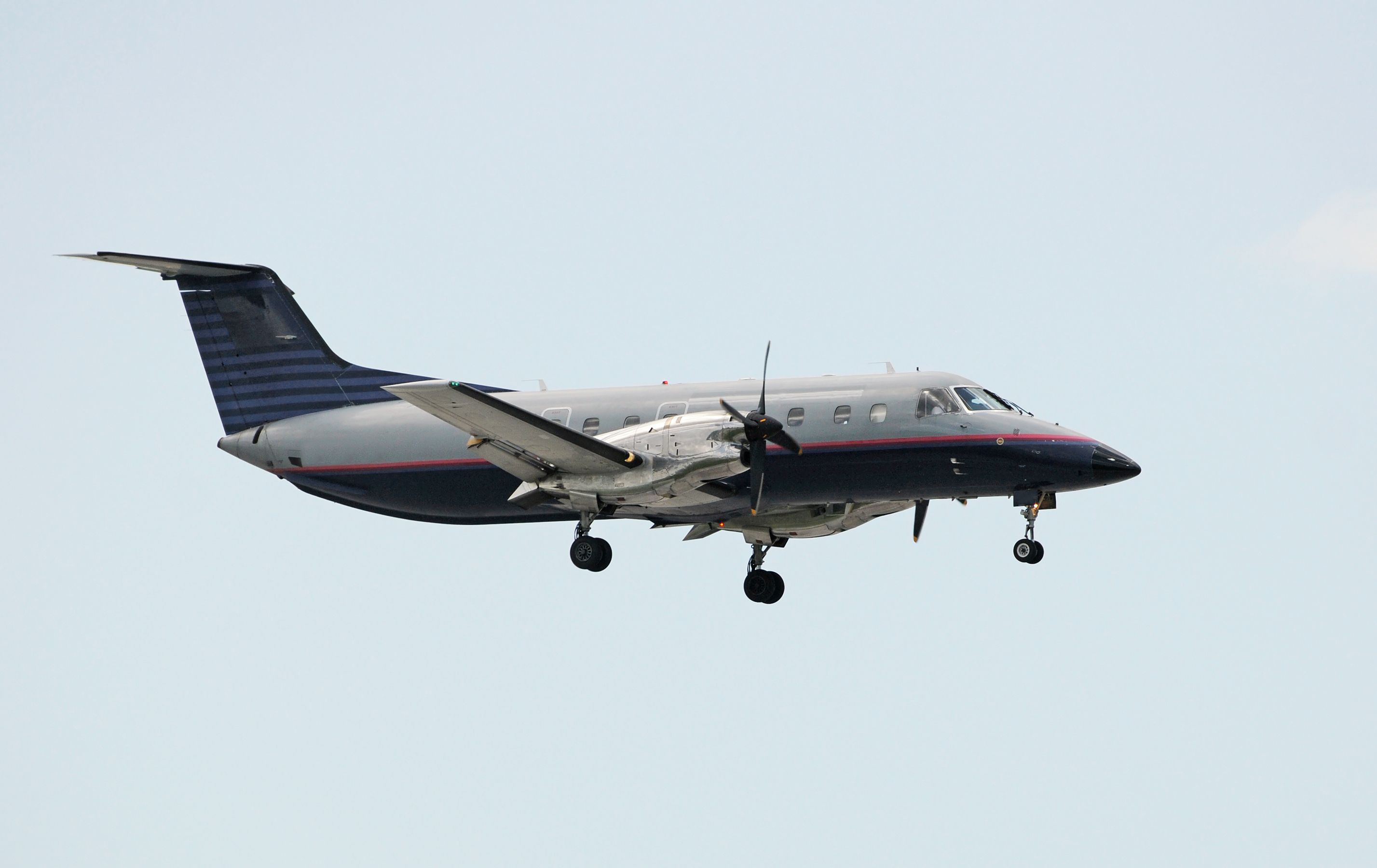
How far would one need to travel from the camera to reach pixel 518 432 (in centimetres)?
2464

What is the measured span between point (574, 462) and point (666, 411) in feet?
7.04

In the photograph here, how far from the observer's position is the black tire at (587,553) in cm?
2608

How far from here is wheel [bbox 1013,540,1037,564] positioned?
1006 inches

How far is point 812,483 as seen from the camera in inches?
1019

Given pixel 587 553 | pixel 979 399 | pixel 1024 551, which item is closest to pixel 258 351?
pixel 587 553

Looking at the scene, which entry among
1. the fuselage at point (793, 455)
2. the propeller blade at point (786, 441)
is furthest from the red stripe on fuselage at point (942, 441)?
the propeller blade at point (786, 441)

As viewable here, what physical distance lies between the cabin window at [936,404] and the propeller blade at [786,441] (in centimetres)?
219

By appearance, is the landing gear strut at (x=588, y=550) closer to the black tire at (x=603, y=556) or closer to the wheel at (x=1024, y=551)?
the black tire at (x=603, y=556)

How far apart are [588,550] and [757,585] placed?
199 inches

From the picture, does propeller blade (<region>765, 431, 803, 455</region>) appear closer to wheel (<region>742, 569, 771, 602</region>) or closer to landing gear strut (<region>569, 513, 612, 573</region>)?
landing gear strut (<region>569, 513, 612, 573</region>)

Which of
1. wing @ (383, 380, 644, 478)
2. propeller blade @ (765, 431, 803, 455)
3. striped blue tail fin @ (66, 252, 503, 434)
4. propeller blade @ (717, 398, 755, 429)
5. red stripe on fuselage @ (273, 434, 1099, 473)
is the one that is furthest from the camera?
striped blue tail fin @ (66, 252, 503, 434)

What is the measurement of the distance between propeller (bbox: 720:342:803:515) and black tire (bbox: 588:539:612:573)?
2588 millimetres

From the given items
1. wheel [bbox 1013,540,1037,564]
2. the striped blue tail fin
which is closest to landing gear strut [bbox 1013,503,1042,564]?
wheel [bbox 1013,540,1037,564]

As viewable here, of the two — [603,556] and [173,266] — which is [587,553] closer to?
[603,556]
